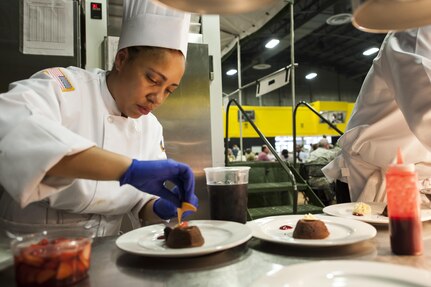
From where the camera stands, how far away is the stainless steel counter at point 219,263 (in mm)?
818

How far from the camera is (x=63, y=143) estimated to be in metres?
0.97

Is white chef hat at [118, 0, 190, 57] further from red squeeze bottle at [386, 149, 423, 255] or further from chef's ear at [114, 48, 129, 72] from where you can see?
red squeeze bottle at [386, 149, 423, 255]

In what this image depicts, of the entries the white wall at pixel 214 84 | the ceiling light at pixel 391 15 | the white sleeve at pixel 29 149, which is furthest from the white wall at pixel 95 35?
the ceiling light at pixel 391 15

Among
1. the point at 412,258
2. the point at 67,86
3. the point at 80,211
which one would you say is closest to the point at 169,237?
the point at 80,211

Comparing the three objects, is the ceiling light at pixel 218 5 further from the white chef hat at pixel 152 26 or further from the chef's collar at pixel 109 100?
the chef's collar at pixel 109 100

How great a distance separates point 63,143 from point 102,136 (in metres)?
0.53

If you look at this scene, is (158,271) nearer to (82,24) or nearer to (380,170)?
(380,170)

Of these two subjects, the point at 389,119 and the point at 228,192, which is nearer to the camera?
the point at 228,192

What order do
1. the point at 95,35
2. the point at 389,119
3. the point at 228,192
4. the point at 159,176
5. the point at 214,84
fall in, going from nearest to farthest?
the point at 159,176, the point at 228,192, the point at 389,119, the point at 95,35, the point at 214,84

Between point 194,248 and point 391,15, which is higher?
point 391,15

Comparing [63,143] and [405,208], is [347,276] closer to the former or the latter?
[405,208]

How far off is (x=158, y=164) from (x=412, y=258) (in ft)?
2.59

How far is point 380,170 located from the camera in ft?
6.51

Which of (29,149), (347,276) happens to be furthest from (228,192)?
(29,149)
